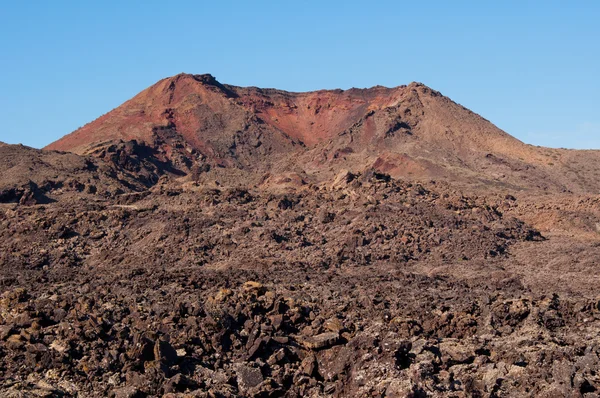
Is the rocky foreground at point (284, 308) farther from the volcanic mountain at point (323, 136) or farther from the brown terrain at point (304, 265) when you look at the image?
the volcanic mountain at point (323, 136)

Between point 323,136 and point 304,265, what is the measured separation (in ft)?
162

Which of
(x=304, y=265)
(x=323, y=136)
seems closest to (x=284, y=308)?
(x=304, y=265)

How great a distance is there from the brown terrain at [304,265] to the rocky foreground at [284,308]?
7cm

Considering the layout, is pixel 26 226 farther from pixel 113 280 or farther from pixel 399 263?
pixel 399 263

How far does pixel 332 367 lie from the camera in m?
16.1

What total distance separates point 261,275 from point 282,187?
20.0 m

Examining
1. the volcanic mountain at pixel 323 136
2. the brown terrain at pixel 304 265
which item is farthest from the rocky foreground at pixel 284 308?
the volcanic mountain at pixel 323 136

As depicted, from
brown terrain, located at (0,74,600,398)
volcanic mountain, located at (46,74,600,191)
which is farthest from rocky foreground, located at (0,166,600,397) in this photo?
volcanic mountain, located at (46,74,600,191)

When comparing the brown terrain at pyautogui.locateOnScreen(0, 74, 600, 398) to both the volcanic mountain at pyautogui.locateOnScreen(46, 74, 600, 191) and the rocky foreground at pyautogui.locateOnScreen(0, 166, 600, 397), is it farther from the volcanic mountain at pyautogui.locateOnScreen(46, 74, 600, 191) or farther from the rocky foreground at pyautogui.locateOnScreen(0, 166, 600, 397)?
the volcanic mountain at pyautogui.locateOnScreen(46, 74, 600, 191)

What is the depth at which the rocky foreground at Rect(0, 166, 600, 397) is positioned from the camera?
48.2 feet

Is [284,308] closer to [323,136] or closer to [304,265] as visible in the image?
[304,265]

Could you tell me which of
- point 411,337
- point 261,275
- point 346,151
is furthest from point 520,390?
point 346,151

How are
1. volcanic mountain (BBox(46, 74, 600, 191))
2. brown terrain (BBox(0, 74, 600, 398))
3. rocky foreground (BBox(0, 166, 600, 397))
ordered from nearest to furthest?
rocky foreground (BBox(0, 166, 600, 397)) < brown terrain (BBox(0, 74, 600, 398)) < volcanic mountain (BBox(46, 74, 600, 191))

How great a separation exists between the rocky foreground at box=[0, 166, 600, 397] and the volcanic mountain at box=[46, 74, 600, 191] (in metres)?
19.7
